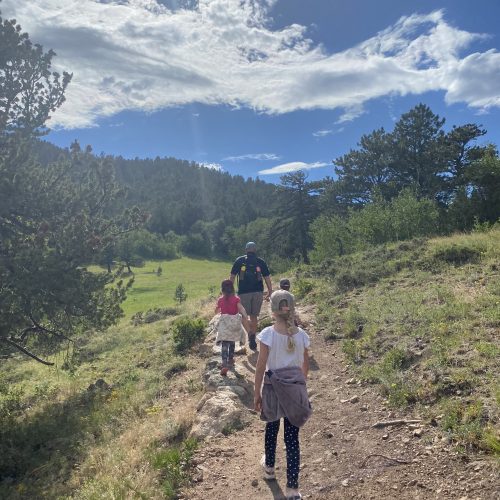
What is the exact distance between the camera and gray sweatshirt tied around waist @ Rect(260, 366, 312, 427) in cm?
418

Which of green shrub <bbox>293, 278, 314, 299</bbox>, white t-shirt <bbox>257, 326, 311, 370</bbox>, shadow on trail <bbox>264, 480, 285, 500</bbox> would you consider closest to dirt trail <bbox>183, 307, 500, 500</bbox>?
shadow on trail <bbox>264, 480, 285, 500</bbox>

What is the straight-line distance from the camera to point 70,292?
1050cm

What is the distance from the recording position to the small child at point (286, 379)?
421 cm

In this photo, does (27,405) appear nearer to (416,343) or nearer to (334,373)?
(334,373)

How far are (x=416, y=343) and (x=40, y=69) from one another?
1124cm

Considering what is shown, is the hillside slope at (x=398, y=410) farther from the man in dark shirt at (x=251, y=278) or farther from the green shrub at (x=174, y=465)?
the man in dark shirt at (x=251, y=278)

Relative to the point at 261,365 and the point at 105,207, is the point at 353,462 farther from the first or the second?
the point at 105,207

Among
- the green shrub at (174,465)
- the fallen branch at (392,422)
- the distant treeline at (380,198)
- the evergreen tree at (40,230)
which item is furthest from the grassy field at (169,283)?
the fallen branch at (392,422)

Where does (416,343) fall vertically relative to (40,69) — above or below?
below

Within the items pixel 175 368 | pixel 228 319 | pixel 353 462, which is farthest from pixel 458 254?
pixel 353 462

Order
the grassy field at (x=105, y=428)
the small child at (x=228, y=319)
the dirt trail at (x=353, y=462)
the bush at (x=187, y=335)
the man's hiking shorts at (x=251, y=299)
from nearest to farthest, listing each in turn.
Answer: the dirt trail at (x=353, y=462) → the grassy field at (x=105, y=428) → the small child at (x=228, y=319) → the man's hiking shorts at (x=251, y=299) → the bush at (x=187, y=335)

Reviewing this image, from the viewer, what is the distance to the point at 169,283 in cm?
6291

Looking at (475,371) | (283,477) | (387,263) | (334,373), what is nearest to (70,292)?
(334,373)

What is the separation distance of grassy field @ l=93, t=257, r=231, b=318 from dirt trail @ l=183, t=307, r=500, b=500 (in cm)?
2452
